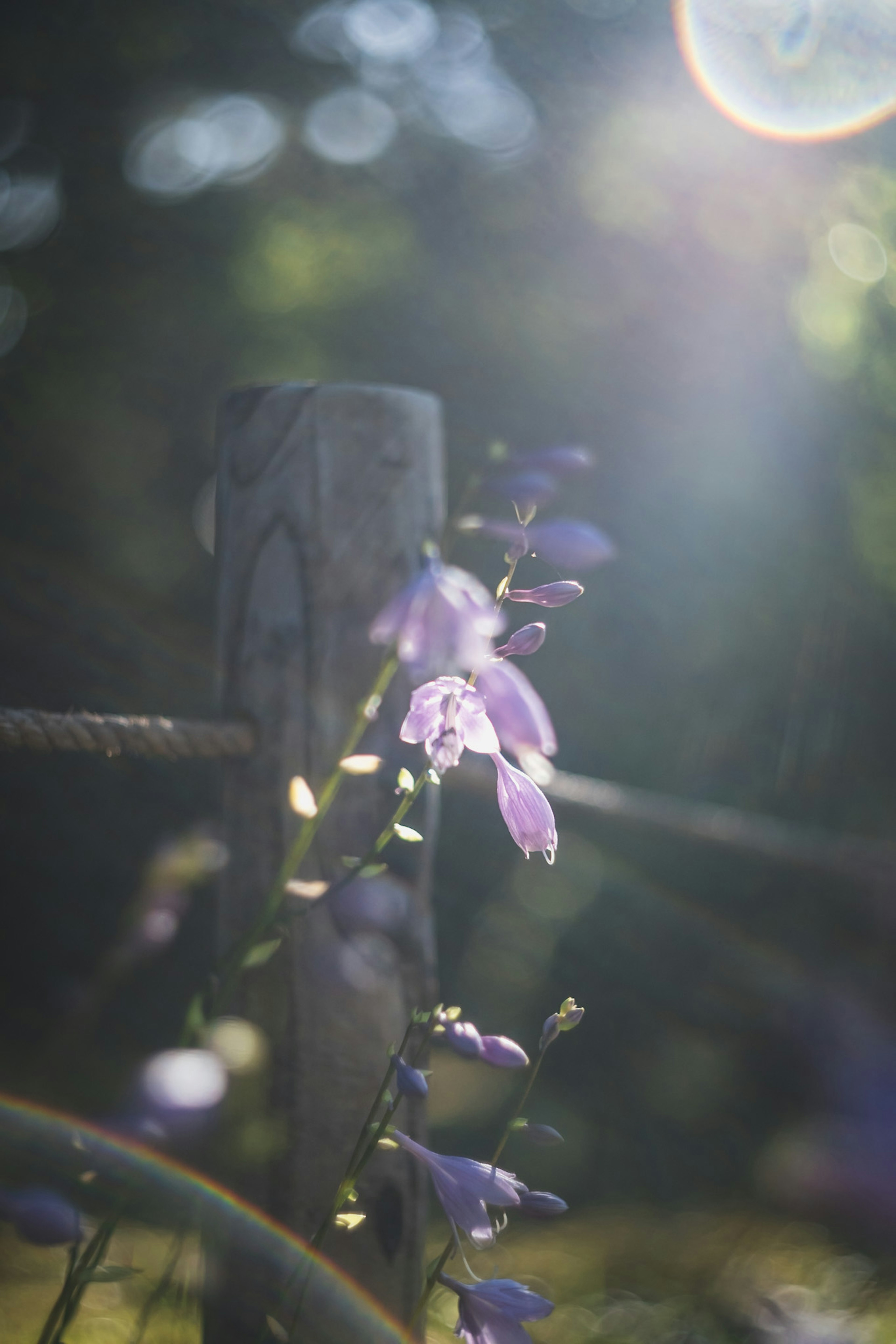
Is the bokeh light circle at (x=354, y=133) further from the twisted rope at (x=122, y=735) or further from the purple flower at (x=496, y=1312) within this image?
the purple flower at (x=496, y=1312)

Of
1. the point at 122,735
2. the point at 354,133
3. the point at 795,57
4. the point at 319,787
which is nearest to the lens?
the point at 122,735

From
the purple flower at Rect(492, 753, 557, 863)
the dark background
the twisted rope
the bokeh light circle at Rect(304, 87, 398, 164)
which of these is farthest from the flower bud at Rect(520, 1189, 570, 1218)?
the bokeh light circle at Rect(304, 87, 398, 164)

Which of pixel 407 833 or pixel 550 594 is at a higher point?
pixel 550 594

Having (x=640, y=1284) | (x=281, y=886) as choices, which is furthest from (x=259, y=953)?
(x=640, y=1284)

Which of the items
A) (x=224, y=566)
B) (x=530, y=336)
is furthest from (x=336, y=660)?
(x=530, y=336)

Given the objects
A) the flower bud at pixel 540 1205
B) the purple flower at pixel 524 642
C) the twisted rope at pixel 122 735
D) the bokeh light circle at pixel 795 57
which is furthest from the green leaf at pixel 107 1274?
the bokeh light circle at pixel 795 57

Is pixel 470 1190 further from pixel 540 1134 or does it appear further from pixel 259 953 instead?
pixel 259 953
